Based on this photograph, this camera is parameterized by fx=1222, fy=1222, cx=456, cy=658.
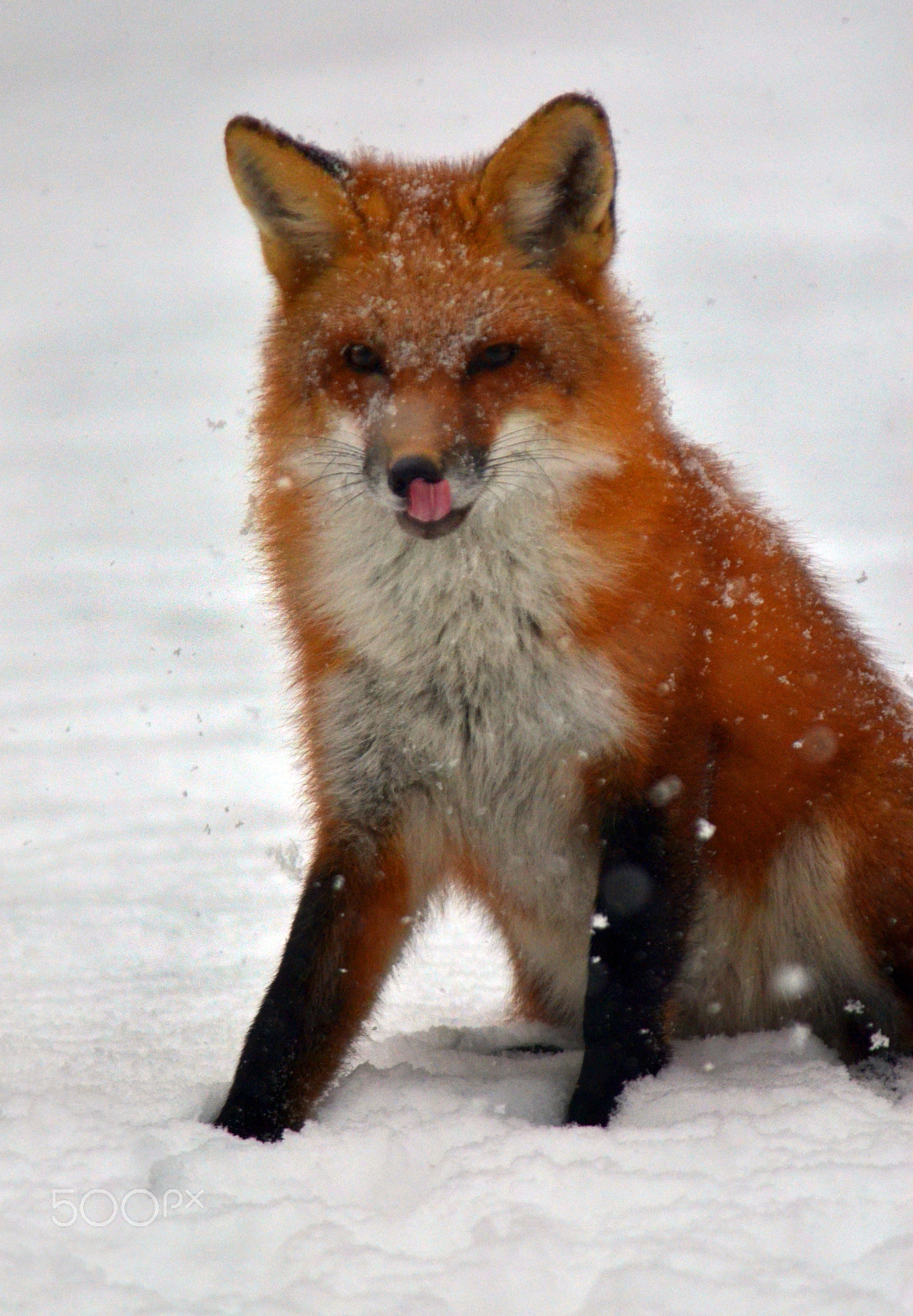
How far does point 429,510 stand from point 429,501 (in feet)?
0.06

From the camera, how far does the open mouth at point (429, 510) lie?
248 cm

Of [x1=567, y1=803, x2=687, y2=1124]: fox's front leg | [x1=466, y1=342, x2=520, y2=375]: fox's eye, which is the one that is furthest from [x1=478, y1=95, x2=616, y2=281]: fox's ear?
[x1=567, y1=803, x2=687, y2=1124]: fox's front leg

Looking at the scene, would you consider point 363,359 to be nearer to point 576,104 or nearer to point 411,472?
Answer: point 411,472

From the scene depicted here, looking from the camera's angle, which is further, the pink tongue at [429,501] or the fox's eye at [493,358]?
the fox's eye at [493,358]

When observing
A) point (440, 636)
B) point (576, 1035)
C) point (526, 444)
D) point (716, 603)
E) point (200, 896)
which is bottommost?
point (200, 896)

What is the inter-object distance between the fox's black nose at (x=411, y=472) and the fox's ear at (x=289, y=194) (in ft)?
2.30

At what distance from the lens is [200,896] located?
4.93 meters

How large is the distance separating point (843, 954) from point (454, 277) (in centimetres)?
184

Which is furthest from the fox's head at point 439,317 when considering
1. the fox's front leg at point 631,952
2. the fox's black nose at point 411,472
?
the fox's front leg at point 631,952

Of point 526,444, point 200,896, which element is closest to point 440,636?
point 526,444

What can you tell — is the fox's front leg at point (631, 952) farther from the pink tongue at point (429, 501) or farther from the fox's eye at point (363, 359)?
the fox's eye at point (363, 359)

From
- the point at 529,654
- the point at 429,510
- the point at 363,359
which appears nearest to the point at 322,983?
the point at 529,654

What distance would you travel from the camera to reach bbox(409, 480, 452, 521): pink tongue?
2.47 m

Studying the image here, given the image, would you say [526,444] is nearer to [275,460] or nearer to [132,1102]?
[275,460]
